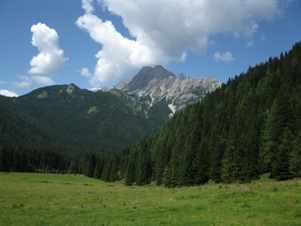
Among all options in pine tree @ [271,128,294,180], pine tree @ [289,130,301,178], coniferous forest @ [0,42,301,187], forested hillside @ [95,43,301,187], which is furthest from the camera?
coniferous forest @ [0,42,301,187]

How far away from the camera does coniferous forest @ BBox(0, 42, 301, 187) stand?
7075 centimetres

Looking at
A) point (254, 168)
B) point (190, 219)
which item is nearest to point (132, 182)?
point (254, 168)

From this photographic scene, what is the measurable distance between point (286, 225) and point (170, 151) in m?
110

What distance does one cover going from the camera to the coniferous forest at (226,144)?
70.8 m

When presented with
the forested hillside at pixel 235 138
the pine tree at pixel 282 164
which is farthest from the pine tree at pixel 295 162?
the pine tree at pixel 282 164

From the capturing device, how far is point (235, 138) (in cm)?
8888

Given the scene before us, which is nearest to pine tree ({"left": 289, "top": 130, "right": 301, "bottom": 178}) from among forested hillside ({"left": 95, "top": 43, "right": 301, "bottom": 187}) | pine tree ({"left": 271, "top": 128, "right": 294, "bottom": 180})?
forested hillside ({"left": 95, "top": 43, "right": 301, "bottom": 187})

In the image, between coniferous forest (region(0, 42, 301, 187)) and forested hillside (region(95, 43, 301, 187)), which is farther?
coniferous forest (region(0, 42, 301, 187))

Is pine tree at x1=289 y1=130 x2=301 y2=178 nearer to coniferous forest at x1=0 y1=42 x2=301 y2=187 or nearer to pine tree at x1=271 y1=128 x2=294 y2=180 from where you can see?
coniferous forest at x1=0 y1=42 x2=301 y2=187

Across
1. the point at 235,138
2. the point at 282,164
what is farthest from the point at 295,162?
the point at 235,138

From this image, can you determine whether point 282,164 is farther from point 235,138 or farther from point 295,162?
point 235,138

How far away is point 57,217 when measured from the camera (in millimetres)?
23078

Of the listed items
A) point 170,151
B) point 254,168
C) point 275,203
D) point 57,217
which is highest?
point 170,151

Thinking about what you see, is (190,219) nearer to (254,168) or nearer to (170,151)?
(254,168)
